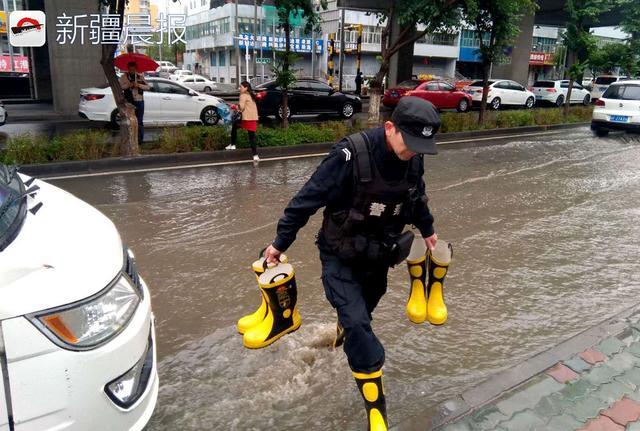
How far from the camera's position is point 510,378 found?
10.5 ft

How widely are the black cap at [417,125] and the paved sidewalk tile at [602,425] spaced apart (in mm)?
1701

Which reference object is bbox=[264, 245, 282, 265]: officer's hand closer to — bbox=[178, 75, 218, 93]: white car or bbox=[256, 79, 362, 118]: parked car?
bbox=[256, 79, 362, 118]: parked car

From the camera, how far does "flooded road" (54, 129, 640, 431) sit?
124 inches

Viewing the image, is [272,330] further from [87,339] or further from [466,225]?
[466,225]

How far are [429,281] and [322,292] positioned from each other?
1.49 metres

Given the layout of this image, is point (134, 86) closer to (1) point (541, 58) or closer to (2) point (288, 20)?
(2) point (288, 20)

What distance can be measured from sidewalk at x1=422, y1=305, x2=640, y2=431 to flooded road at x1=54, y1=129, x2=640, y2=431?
23cm

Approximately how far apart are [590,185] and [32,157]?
31.0ft

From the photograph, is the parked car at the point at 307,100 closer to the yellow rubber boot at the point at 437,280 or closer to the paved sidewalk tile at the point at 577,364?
the yellow rubber boot at the point at 437,280

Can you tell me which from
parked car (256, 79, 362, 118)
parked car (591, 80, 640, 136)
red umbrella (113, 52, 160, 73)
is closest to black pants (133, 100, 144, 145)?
red umbrella (113, 52, 160, 73)

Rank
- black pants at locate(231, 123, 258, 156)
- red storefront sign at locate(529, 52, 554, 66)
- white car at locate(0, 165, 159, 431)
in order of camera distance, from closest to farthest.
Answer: white car at locate(0, 165, 159, 431) < black pants at locate(231, 123, 258, 156) < red storefront sign at locate(529, 52, 554, 66)

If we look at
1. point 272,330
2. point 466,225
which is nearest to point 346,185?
point 272,330

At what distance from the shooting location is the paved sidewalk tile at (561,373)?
322cm

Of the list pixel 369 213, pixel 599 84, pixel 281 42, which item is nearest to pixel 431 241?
pixel 369 213
